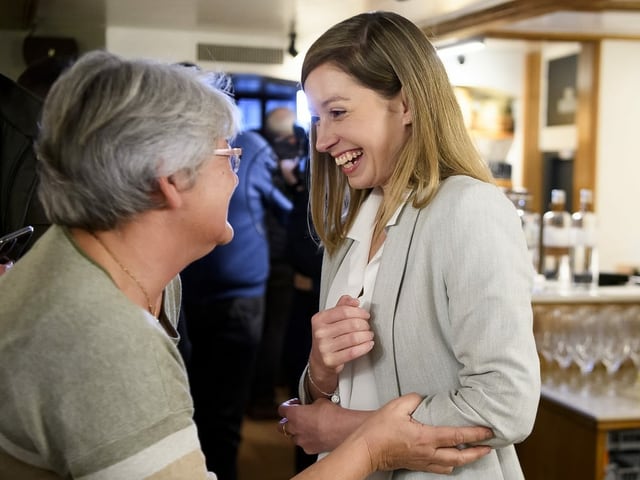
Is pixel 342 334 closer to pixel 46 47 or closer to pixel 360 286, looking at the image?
pixel 360 286

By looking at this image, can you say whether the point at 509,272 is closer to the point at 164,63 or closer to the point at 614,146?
the point at 164,63

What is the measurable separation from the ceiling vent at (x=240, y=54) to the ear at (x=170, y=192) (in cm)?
309

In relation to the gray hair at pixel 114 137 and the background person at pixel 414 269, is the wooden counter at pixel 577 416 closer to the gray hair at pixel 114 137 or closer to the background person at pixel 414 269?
the background person at pixel 414 269

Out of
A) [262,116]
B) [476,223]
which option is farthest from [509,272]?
[262,116]

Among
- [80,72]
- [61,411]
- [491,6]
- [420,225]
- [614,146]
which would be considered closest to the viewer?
[61,411]

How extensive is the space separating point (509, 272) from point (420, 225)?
0.57 ft

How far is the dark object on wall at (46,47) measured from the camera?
2.84 meters

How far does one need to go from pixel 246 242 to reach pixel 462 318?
266 centimetres

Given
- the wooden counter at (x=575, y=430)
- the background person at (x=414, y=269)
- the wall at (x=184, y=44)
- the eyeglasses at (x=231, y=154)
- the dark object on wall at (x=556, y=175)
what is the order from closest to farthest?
the eyeglasses at (x=231, y=154)
the background person at (x=414, y=269)
the wooden counter at (x=575, y=430)
the wall at (x=184, y=44)
the dark object on wall at (x=556, y=175)

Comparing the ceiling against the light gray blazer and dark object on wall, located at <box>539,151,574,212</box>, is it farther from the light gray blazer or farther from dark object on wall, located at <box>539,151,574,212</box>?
the light gray blazer

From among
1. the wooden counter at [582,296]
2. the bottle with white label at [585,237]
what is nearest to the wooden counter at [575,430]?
Result: the wooden counter at [582,296]

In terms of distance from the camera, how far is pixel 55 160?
1.03 metres

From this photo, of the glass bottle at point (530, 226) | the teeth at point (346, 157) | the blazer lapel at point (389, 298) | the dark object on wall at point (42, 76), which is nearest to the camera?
the blazer lapel at point (389, 298)

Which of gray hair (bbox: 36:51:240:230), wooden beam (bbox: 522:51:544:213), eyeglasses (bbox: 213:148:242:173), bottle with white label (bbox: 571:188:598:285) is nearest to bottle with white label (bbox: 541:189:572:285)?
bottle with white label (bbox: 571:188:598:285)
